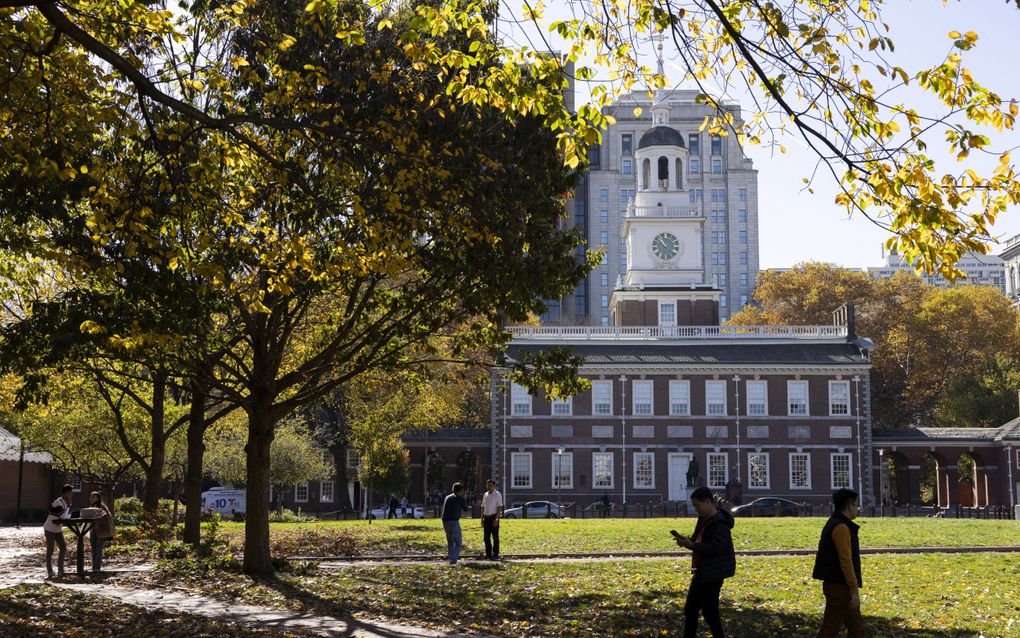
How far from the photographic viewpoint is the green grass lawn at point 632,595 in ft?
42.5

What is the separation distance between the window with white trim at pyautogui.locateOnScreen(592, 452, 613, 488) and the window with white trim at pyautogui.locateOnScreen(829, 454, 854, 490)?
12.1 meters

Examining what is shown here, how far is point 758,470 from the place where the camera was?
62.1 m

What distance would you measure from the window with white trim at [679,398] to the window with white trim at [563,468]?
6.23 m

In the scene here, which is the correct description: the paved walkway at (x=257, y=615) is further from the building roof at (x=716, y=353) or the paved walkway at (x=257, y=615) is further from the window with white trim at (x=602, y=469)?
the window with white trim at (x=602, y=469)

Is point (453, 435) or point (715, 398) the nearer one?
point (715, 398)

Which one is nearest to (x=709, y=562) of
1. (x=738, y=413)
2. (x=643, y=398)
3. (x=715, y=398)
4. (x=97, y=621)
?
(x=97, y=621)

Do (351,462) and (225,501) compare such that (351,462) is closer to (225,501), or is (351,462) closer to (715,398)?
(225,501)

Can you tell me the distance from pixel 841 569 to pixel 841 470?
180ft

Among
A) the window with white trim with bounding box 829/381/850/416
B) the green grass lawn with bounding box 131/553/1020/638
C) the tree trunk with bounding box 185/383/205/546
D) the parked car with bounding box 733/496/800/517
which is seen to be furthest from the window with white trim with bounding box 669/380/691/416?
the green grass lawn with bounding box 131/553/1020/638

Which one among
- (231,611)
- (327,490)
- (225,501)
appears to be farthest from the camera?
(327,490)

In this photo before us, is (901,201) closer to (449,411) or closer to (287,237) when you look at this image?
(287,237)

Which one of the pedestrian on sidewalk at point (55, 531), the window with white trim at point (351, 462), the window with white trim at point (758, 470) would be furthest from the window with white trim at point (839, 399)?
the pedestrian on sidewalk at point (55, 531)

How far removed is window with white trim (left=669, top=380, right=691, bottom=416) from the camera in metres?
62.8

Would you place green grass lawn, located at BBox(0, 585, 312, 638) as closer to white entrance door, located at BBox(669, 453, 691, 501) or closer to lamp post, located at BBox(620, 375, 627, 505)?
lamp post, located at BBox(620, 375, 627, 505)
